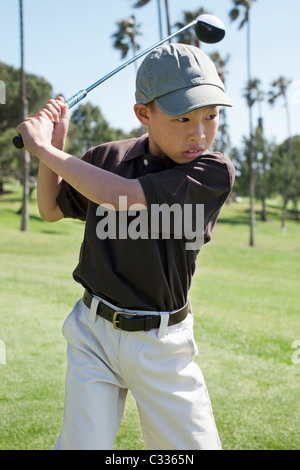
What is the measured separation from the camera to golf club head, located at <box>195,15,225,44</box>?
9.21ft

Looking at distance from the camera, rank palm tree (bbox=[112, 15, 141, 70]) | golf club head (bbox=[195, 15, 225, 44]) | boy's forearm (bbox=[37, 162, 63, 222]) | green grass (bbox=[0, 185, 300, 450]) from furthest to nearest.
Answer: palm tree (bbox=[112, 15, 141, 70])
green grass (bbox=[0, 185, 300, 450])
golf club head (bbox=[195, 15, 225, 44])
boy's forearm (bbox=[37, 162, 63, 222])

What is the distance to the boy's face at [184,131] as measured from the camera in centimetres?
194

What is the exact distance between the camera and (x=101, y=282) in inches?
82.1

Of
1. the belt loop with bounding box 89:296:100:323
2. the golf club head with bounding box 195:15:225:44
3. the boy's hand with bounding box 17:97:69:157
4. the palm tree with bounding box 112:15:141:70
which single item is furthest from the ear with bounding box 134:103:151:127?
the palm tree with bounding box 112:15:141:70

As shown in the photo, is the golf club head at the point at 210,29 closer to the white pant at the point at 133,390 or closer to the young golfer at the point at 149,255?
the young golfer at the point at 149,255

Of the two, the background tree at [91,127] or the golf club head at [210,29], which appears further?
the background tree at [91,127]

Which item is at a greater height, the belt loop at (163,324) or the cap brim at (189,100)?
the cap brim at (189,100)

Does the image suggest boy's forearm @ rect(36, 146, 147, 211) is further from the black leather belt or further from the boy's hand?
the black leather belt

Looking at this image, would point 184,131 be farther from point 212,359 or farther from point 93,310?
point 212,359

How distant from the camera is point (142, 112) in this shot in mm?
2098

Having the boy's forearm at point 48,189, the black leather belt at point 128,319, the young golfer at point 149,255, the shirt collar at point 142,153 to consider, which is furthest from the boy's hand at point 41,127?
the black leather belt at point 128,319

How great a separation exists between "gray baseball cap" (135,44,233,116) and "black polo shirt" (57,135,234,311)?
8.7 inches

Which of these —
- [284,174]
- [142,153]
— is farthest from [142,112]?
[284,174]

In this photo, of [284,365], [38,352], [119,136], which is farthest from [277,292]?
[119,136]
